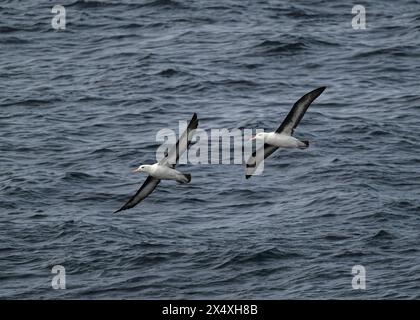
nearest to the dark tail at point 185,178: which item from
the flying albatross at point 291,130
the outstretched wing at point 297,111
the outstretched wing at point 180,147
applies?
the outstretched wing at point 180,147

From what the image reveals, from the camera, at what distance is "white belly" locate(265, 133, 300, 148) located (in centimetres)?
3441

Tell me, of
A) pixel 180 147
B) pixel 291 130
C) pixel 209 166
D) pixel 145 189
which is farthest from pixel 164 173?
pixel 209 166

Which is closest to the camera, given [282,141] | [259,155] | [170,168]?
[282,141]

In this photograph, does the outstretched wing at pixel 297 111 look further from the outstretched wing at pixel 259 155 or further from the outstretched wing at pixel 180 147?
the outstretched wing at pixel 180 147

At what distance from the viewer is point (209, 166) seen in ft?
163

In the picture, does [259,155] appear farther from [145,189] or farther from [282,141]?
[145,189]

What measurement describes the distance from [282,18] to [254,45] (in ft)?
10.8

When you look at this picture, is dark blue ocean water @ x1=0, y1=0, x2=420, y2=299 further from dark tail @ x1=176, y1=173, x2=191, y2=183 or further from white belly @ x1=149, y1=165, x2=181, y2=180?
dark tail @ x1=176, y1=173, x2=191, y2=183

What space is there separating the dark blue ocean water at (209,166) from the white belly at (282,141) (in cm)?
780

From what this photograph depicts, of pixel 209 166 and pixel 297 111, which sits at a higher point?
pixel 297 111

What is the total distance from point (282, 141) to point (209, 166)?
1525 centimetres

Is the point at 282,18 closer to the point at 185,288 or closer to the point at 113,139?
the point at 113,139

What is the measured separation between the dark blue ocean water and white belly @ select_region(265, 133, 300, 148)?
307 inches

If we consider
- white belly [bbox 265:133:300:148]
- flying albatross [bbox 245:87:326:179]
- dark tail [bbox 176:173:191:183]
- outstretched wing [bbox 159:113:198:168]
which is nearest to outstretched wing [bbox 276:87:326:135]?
flying albatross [bbox 245:87:326:179]
